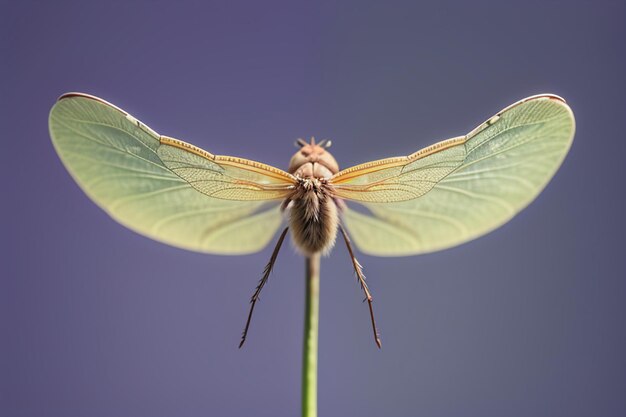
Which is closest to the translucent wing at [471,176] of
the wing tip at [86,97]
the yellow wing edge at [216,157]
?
the yellow wing edge at [216,157]

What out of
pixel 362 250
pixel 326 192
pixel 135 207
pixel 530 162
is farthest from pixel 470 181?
pixel 135 207

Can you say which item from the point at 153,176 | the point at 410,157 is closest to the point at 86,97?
the point at 153,176

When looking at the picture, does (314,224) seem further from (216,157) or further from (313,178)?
(216,157)

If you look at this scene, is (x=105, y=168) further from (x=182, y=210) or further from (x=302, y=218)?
(x=302, y=218)

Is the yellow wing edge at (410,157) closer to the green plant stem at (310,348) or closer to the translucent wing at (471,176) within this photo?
the translucent wing at (471,176)

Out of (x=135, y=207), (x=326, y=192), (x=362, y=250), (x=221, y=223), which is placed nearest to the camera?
(x=326, y=192)

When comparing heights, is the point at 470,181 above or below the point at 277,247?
above
